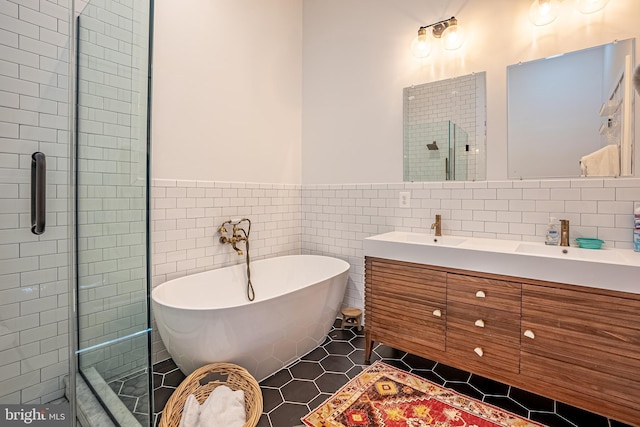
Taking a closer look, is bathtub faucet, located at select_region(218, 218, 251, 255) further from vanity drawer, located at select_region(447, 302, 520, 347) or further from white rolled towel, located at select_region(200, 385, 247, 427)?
vanity drawer, located at select_region(447, 302, 520, 347)

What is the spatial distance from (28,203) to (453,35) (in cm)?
289

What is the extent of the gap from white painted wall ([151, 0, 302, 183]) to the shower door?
50 centimetres

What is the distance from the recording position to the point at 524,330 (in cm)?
161

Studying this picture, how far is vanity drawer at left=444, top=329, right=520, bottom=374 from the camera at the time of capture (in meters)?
1.66

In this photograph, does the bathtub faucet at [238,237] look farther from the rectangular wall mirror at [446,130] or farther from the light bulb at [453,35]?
the light bulb at [453,35]

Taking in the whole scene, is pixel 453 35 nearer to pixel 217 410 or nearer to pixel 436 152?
pixel 436 152

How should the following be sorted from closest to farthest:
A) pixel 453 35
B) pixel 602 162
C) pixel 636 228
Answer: pixel 636 228 → pixel 602 162 → pixel 453 35

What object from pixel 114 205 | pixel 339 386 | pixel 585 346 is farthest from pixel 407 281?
pixel 114 205

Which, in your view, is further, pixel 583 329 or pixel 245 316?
pixel 245 316

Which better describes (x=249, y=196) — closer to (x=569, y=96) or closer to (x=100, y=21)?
(x=100, y=21)

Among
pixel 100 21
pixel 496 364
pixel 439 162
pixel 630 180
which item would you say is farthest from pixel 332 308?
pixel 100 21

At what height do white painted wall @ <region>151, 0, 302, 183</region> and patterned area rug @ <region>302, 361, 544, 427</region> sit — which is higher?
white painted wall @ <region>151, 0, 302, 183</region>

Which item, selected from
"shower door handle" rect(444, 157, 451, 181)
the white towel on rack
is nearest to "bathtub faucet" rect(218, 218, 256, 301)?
"shower door handle" rect(444, 157, 451, 181)

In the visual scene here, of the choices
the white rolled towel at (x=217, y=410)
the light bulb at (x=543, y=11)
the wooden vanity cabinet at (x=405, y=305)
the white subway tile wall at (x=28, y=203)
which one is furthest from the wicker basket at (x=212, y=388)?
the light bulb at (x=543, y=11)
